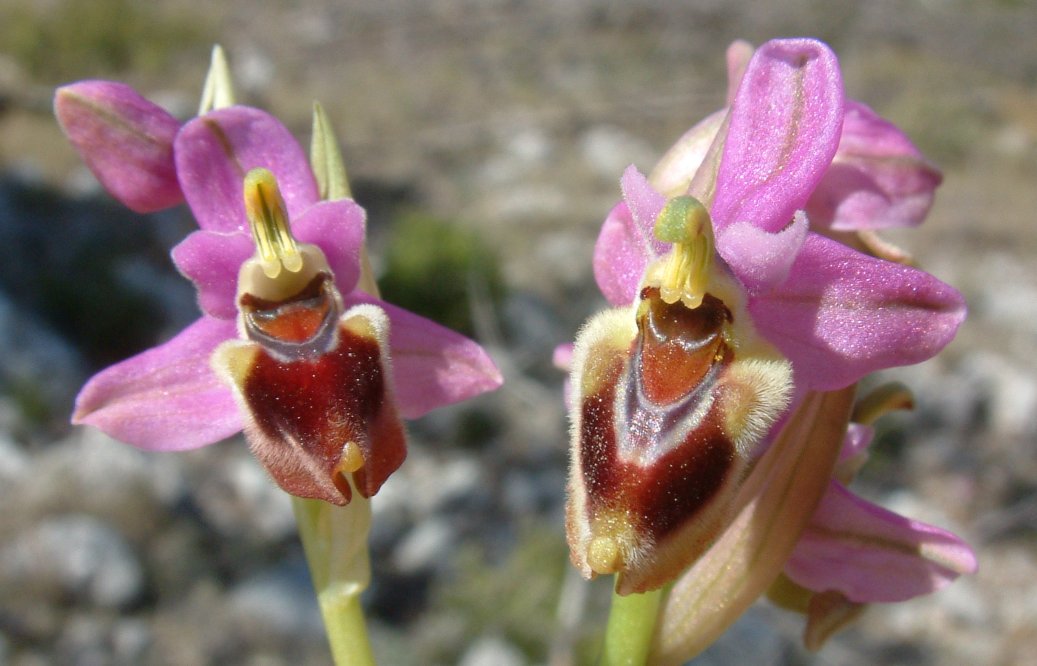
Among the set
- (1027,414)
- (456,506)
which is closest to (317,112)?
(456,506)

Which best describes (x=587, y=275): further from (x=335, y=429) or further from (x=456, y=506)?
(x=335, y=429)

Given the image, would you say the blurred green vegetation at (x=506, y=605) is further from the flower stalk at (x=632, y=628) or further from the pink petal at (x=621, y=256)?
the pink petal at (x=621, y=256)

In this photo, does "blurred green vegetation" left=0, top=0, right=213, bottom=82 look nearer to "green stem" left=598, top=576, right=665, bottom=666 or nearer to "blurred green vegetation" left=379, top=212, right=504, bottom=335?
"blurred green vegetation" left=379, top=212, right=504, bottom=335

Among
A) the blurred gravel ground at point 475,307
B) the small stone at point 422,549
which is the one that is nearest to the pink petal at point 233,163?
the blurred gravel ground at point 475,307

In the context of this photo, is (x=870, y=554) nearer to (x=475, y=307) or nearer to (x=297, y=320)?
(x=297, y=320)

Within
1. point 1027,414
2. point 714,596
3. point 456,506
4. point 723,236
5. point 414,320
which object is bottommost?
point 1027,414

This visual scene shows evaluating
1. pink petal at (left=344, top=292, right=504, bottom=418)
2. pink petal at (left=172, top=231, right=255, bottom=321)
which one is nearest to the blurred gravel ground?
pink petal at (left=344, top=292, right=504, bottom=418)
